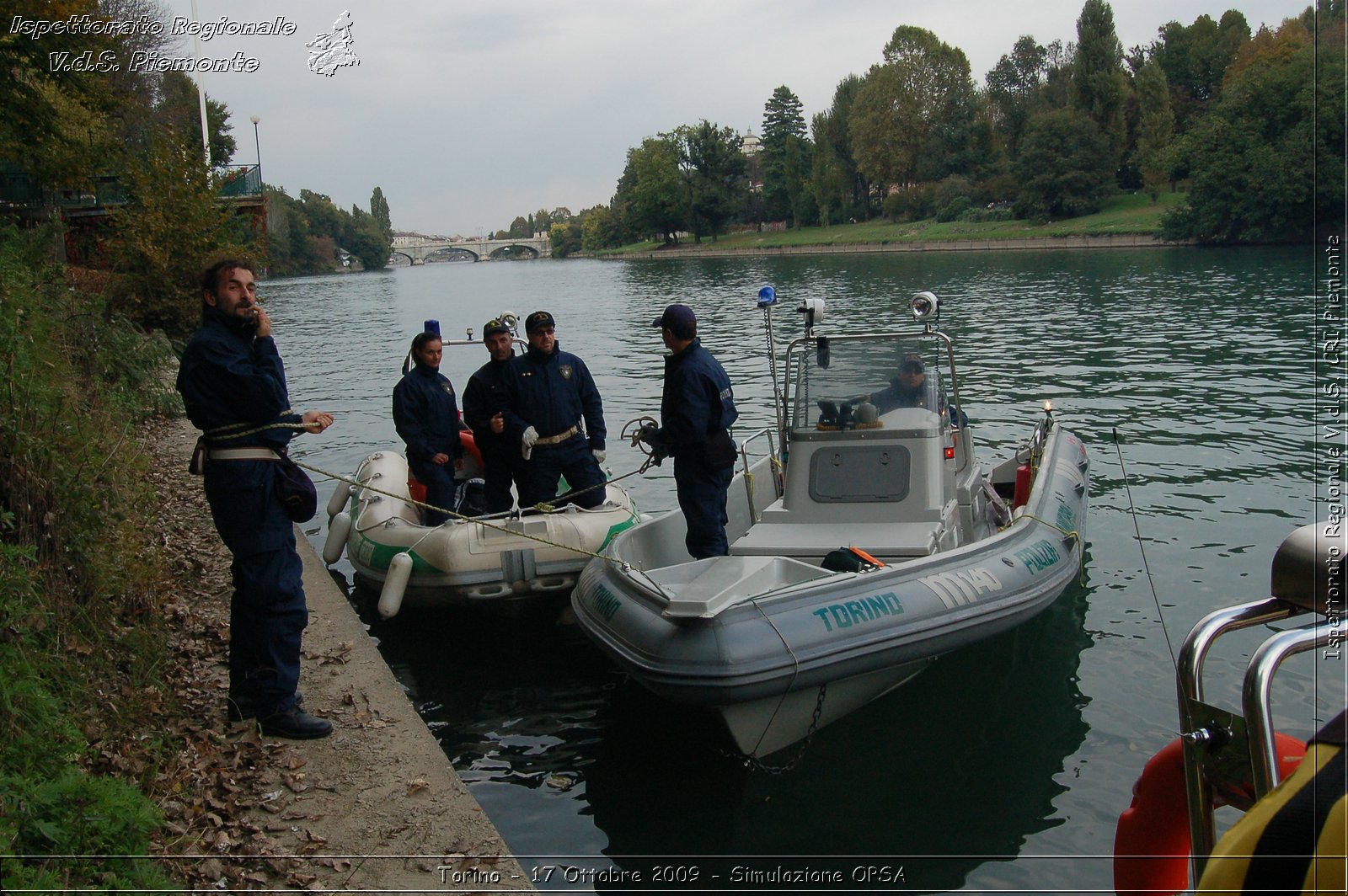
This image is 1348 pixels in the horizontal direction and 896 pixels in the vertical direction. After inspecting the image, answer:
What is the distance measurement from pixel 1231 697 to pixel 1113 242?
A: 50.6 m

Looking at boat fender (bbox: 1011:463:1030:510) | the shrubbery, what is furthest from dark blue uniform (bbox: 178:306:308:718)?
boat fender (bbox: 1011:463:1030:510)

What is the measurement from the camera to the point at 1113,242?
5197cm

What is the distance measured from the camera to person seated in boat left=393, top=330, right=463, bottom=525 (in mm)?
7820

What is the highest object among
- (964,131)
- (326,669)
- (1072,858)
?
(964,131)

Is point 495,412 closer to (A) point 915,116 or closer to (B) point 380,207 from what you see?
(A) point 915,116

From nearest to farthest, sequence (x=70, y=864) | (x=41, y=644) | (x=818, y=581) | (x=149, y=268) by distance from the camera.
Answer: (x=70, y=864)
(x=41, y=644)
(x=818, y=581)
(x=149, y=268)

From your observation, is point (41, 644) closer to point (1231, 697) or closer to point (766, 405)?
point (1231, 697)

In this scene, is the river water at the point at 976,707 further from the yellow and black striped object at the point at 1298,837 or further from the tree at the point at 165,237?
the tree at the point at 165,237

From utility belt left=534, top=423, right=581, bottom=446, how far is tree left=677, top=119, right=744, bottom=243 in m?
102

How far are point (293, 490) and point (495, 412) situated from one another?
3.02 meters

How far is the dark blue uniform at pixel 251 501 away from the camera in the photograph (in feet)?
15.2

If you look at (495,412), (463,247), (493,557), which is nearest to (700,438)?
(493,557)

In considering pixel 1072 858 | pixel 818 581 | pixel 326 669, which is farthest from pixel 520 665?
pixel 1072 858

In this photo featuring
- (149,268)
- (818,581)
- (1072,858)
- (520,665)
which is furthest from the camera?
(149,268)
